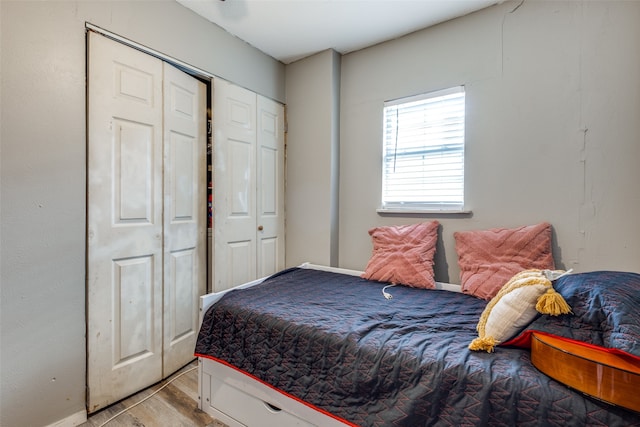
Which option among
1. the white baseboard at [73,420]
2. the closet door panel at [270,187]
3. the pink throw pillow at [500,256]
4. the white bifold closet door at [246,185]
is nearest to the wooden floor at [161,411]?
the white baseboard at [73,420]

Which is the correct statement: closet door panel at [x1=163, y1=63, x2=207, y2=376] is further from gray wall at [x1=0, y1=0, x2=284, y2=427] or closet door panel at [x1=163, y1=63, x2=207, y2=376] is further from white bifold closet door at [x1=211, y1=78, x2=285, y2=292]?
gray wall at [x1=0, y1=0, x2=284, y2=427]

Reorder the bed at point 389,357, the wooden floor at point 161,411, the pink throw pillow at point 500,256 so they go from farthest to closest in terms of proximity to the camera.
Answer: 1. the pink throw pillow at point 500,256
2. the wooden floor at point 161,411
3. the bed at point 389,357

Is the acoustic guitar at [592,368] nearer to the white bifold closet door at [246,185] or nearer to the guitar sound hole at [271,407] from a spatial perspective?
the guitar sound hole at [271,407]

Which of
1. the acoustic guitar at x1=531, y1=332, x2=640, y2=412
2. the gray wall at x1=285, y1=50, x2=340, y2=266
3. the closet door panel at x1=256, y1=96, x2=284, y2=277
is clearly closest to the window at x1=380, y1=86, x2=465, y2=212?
the gray wall at x1=285, y1=50, x2=340, y2=266

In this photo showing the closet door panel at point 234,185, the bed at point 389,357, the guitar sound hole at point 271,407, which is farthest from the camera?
the closet door panel at point 234,185

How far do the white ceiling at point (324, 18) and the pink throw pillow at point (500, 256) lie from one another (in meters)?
1.57

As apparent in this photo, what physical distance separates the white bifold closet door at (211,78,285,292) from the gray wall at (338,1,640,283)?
111cm

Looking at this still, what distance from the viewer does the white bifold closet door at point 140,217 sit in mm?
1685

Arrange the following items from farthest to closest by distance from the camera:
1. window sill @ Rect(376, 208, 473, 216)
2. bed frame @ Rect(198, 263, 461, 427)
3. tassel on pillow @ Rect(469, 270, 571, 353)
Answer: window sill @ Rect(376, 208, 473, 216)
bed frame @ Rect(198, 263, 461, 427)
tassel on pillow @ Rect(469, 270, 571, 353)

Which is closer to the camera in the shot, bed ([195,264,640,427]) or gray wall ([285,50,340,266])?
bed ([195,264,640,427])

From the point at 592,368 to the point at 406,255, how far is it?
4.40 feet

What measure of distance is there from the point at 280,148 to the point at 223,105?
70 cm

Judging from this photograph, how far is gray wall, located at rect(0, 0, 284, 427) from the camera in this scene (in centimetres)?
139

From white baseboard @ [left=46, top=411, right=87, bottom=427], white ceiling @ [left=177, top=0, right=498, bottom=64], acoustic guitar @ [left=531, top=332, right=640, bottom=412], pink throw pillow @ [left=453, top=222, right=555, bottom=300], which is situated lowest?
white baseboard @ [left=46, top=411, right=87, bottom=427]
